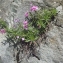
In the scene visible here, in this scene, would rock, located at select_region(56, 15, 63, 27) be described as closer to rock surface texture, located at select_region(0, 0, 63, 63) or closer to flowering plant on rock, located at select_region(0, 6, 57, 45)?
rock surface texture, located at select_region(0, 0, 63, 63)

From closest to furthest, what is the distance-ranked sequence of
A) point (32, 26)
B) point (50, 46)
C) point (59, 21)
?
point (50, 46) < point (59, 21) < point (32, 26)

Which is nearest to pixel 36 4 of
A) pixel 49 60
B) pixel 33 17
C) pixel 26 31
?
pixel 33 17

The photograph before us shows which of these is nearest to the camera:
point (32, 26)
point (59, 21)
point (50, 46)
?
point (50, 46)

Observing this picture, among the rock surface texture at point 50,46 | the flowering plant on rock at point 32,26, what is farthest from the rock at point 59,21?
the flowering plant on rock at point 32,26

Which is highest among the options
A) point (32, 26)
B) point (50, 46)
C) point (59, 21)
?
point (59, 21)

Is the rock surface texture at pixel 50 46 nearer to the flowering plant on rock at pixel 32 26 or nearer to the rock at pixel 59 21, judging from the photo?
the rock at pixel 59 21

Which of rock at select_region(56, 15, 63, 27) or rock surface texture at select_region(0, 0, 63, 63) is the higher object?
rock at select_region(56, 15, 63, 27)

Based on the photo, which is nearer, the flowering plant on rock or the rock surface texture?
the rock surface texture

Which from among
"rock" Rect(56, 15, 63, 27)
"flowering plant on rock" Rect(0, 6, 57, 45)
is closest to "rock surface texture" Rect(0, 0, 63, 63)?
"rock" Rect(56, 15, 63, 27)

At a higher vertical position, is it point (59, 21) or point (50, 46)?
point (59, 21)
